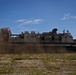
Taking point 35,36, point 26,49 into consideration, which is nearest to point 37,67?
point 26,49

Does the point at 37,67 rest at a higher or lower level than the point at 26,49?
lower

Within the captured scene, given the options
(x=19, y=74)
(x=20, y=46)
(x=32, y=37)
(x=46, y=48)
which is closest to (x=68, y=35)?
(x=32, y=37)

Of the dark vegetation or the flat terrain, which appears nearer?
the flat terrain

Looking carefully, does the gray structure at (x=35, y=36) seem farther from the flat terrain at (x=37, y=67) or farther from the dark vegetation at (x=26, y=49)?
the flat terrain at (x=37, y=67)

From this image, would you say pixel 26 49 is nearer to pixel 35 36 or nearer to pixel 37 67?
pixel 35 36

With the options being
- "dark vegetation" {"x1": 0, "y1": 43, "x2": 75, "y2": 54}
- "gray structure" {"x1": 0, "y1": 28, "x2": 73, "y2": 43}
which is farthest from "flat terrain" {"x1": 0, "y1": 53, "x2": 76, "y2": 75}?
"gray structure" {"x1": 0, "y1": 28, "x2": 73, "y2": 43}

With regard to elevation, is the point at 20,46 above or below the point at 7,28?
below

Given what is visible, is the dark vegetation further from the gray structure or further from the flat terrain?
the flat terrain

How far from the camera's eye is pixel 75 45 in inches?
1735

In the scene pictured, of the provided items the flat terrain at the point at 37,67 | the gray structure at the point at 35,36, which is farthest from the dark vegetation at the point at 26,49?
the flat terrain at the point at 37,67

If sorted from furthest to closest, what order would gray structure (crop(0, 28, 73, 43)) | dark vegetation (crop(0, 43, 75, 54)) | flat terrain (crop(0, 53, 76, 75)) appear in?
gray structure (crop(0, 28, 73, 43)) → dark vegetation (crop(0, 43, 75, 54)) → flat terrain (crop(0, 53, 76, 75))

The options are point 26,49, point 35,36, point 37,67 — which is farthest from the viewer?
point 35,36

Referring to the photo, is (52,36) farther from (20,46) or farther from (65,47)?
(20,46)

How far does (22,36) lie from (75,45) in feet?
38.7
